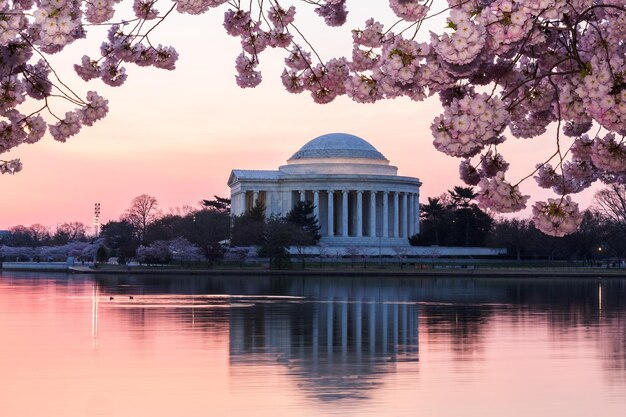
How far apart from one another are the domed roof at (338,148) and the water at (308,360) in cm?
10753

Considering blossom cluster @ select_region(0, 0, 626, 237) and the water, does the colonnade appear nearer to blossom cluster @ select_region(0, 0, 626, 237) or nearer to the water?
the water

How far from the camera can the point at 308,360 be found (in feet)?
86.0

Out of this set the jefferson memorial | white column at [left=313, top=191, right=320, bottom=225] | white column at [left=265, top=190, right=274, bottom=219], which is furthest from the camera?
white column at [left=265, top=190, right=274, bottom=219]

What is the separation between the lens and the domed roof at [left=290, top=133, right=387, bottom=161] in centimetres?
15550

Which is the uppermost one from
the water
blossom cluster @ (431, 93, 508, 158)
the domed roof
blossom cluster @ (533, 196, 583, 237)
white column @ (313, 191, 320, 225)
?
the domed roof

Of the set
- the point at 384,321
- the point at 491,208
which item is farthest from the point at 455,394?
the point at 384,321

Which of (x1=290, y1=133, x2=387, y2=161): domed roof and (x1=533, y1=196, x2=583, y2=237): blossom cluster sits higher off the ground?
(x1=290, y1=133, x2=387, y2=161): domed roof

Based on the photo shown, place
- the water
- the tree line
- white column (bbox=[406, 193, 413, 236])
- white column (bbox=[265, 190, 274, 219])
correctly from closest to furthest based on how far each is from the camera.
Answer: the water, the tree line, white column (bbox=[265, 190, 274, 219]), white column (bbox=[406, 193, 413, 236])

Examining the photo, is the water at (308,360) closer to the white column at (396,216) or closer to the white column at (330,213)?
the white column at (330,213)

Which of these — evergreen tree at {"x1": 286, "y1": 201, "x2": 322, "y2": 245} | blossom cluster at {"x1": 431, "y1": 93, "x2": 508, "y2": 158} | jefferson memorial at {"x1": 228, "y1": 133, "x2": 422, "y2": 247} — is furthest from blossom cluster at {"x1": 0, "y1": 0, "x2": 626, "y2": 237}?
→ jefferson memorial at {"x1": 228, "y1": 133, "x2": 422, "y2": 247}

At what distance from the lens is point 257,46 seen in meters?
14.0

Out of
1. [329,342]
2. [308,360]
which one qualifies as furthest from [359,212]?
[308,360]

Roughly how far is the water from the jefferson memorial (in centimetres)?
10152

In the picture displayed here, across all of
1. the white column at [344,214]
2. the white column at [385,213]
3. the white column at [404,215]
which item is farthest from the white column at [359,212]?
the white column at [404,215]
